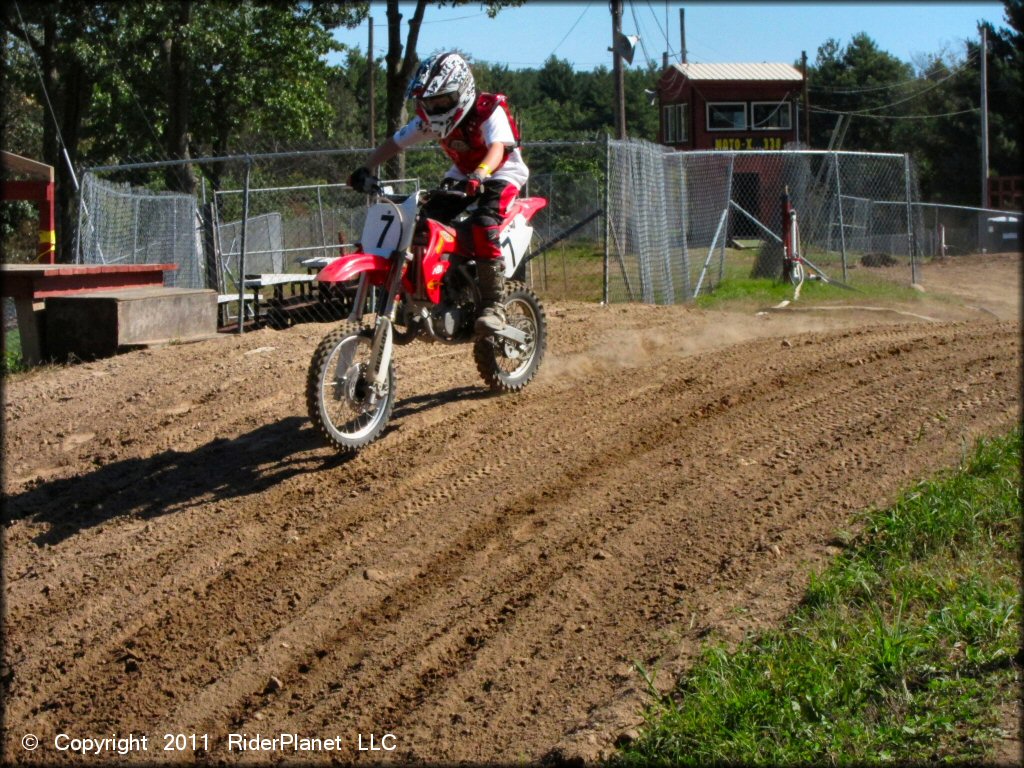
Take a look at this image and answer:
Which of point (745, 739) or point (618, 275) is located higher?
point (618, 275)

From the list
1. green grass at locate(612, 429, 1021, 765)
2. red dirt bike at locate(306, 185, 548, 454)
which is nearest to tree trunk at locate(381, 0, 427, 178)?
red dirt bike at locate(306, 185, 548, 454)

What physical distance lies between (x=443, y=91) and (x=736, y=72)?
3850 centimetres

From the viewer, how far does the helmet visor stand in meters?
6.66

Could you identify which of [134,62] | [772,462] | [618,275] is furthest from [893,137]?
[772,462]

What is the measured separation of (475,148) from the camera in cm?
710

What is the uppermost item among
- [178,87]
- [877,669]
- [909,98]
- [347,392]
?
[909,98]

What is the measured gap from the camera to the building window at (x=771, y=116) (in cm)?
4328

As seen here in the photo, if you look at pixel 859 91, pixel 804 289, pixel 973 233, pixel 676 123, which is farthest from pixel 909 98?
pixel 804 289

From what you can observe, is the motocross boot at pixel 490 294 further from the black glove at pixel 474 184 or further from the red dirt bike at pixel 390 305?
the black glove at pixel 474 184

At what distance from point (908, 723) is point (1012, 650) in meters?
0.60

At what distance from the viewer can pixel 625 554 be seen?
5203mm

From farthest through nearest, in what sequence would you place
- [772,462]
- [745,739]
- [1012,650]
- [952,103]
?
[952,103] → [772,462] → [1012,650] → [745,739]

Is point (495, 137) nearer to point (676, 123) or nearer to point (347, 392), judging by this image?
point (347, 392)

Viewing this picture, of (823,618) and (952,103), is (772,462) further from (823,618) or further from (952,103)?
(952,103)
